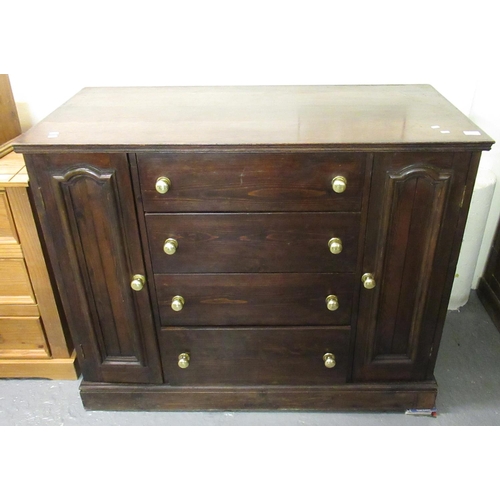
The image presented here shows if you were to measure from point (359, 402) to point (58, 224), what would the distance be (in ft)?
3.54

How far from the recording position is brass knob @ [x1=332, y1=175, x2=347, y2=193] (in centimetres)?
122

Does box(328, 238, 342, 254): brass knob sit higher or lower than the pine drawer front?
higher

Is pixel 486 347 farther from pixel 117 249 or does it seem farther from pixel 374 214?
pixel 117 249

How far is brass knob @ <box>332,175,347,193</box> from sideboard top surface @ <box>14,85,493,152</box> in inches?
3.3

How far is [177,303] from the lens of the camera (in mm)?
1415

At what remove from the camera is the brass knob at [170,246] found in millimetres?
1316

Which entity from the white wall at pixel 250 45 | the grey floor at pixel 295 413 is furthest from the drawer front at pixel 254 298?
the white wall at pixel 250 45

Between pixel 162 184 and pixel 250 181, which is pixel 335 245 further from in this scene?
pixel 162 184

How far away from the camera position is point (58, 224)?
4.39 ft

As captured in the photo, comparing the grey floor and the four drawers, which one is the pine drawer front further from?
the four drawers

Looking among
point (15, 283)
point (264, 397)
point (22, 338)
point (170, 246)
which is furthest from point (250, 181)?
point (22, 338)

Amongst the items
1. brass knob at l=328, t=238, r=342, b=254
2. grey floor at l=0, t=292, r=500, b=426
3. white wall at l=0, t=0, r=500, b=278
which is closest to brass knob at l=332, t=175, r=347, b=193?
brass knob at l=328, t=238, r=342, b=254

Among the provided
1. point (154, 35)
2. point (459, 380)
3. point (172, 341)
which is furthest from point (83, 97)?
point (459, 380)

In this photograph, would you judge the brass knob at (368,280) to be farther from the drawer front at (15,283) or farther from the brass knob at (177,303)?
the drawer front at (15,283)
